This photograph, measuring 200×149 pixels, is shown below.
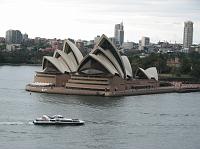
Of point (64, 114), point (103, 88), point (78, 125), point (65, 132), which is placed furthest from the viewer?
point (103, 88)

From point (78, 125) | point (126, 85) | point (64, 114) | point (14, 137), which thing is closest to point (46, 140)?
point (14, 137)

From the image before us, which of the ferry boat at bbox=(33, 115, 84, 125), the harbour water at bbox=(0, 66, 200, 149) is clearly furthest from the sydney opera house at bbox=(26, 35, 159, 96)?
the ferry boat at bbox=(33, 115, 84, 125)

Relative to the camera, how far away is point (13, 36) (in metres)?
135

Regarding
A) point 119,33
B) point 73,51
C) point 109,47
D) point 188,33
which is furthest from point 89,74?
point 119,33

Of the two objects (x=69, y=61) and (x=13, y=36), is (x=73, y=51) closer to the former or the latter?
(x=69, y=61)

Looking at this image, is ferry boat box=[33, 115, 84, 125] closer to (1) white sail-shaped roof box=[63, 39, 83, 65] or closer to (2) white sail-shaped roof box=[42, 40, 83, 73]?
(2) white sail-shaped roof box=[42, 40, 83, 73]

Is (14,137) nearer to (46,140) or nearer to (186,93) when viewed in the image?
(46,140)

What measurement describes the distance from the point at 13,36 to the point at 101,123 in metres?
115

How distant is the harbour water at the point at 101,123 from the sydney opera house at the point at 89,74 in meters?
2.05

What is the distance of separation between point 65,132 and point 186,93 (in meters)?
22.8

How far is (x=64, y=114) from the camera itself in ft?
82.5

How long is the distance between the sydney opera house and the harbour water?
2046 mm

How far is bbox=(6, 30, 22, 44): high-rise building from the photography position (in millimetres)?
134375

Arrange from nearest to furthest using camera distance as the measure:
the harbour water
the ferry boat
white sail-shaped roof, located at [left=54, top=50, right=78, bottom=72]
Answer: the harbour water < the ferry boat < white sail-shaped roof, located at [left=54, top=50, right=78, bottom=72]
